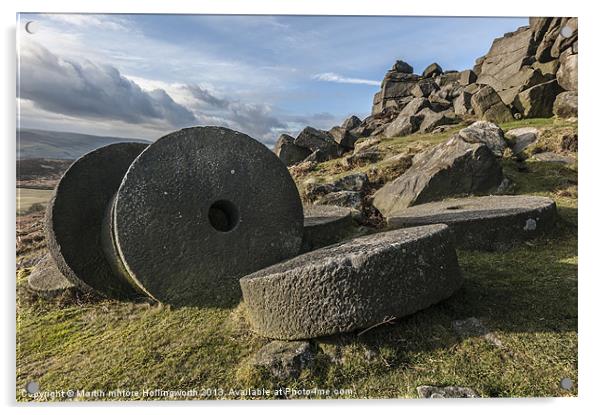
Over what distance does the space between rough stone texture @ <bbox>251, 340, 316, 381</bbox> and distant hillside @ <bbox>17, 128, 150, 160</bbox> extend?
8.89 ft

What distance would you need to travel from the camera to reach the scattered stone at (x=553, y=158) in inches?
278

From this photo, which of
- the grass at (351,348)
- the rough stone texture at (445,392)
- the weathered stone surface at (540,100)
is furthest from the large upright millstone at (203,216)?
the weathered stone surface at (540,100)

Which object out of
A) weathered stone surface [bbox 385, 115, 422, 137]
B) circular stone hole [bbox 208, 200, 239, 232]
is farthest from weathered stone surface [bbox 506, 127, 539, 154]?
circular stone hole [bbox 208, 200, 239, 232]

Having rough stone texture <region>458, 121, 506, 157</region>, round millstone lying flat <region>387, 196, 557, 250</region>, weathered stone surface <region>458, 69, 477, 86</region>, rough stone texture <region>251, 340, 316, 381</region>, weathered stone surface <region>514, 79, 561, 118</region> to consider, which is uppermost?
weathered stone surface <region>458, 69, 477, 86</region>

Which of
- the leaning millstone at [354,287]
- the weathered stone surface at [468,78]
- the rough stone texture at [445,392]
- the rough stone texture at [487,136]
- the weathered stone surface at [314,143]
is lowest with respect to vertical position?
the rough stone texture at [445,392]

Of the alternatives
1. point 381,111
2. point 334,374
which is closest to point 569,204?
point 334,374

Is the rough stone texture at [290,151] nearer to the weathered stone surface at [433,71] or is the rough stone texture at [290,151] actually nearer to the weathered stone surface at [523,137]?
the weathered stone surface at [523,137]

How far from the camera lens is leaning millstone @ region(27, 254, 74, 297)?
4.54 m

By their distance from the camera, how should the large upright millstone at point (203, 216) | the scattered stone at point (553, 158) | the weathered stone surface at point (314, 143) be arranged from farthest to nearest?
the weathered stone surface at point (314, 143) < the scattered stone at point (553, 158) < the large upright millstone at point (203, 216)

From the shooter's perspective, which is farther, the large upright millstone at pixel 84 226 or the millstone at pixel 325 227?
the millstone at pixel 325 227

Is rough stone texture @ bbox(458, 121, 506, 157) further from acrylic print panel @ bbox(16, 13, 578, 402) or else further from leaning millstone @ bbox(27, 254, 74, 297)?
leaning millstone @ bbox(27, 254, 74, 297)

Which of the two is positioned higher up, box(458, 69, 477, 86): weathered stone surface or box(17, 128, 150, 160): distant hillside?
box(458, 69, 477, 86): weathered stone surface

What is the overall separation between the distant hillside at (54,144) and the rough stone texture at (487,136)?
6.49 m

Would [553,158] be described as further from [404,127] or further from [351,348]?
[404,127]
